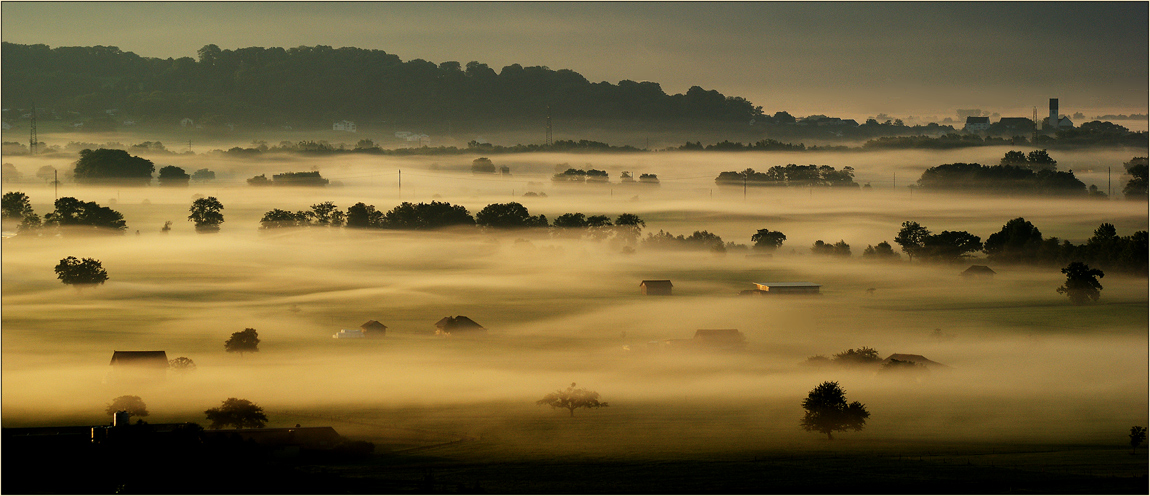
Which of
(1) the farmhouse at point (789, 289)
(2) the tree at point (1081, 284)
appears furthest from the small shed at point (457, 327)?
(2) the tree at point (1081, 284)

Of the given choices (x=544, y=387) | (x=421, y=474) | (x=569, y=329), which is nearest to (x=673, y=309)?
(x=569, y=329)

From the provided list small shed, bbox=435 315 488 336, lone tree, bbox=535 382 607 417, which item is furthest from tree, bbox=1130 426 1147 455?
small shed, bbox=435 315 488 336

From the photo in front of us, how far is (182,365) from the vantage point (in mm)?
109438

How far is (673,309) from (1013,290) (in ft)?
176

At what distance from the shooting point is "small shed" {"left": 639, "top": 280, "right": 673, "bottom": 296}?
17712 centimetres

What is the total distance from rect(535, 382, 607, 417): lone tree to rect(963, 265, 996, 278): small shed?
10655 centimetres

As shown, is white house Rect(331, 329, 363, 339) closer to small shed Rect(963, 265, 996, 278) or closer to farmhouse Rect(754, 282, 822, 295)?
farmhouse Rect(754, 282, 822, 295)

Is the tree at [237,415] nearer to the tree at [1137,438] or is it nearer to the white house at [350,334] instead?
the white house at [350,334]

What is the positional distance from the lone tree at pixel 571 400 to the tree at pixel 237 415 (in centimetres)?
2350

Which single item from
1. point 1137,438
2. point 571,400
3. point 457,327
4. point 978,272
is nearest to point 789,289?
point 978,272

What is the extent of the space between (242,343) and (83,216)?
83.0m

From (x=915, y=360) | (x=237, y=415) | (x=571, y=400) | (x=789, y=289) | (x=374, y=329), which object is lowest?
(x=571, y=400)

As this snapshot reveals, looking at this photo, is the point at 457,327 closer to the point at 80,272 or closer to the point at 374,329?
the point at 374,329

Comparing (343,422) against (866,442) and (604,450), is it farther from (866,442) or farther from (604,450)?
(866,442)
